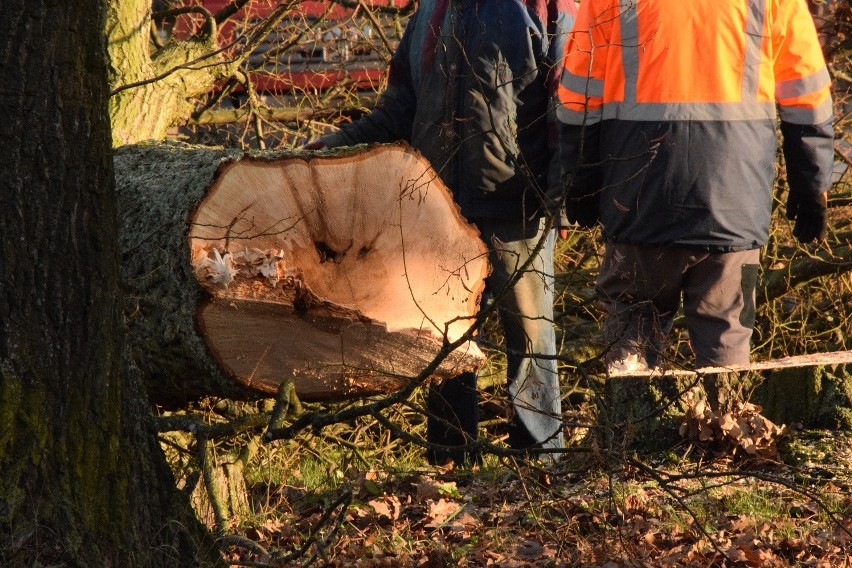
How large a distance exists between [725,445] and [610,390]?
1.43ft

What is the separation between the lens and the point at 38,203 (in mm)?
2225

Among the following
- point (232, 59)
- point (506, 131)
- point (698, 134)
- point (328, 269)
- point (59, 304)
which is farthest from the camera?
point (232, 59)

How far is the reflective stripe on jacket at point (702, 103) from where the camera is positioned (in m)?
3.82

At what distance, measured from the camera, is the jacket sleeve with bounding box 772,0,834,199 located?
12.6 feet

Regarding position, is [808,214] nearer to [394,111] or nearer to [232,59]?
[394,111]

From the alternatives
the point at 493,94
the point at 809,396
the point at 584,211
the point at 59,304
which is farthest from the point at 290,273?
the point at 809,396

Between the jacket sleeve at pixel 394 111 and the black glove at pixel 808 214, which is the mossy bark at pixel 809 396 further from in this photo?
the jacket sleeve at pixel 394 111

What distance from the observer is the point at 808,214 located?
4.16 m

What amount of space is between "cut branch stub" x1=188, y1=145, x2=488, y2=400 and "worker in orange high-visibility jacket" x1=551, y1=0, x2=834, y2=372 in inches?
29.0

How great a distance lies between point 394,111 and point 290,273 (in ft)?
5.56

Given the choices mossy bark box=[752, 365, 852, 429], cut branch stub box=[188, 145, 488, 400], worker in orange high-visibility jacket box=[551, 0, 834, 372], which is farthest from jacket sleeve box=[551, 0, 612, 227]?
mossy bark box=[752, 365, 852, 429]

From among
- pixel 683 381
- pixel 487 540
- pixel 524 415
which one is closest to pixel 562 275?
pixel 524 415

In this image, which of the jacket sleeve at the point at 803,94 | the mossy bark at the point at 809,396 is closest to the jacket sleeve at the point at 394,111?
the jacket sleeve at the point at 803,94

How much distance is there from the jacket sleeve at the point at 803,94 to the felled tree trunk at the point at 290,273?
1381mm
